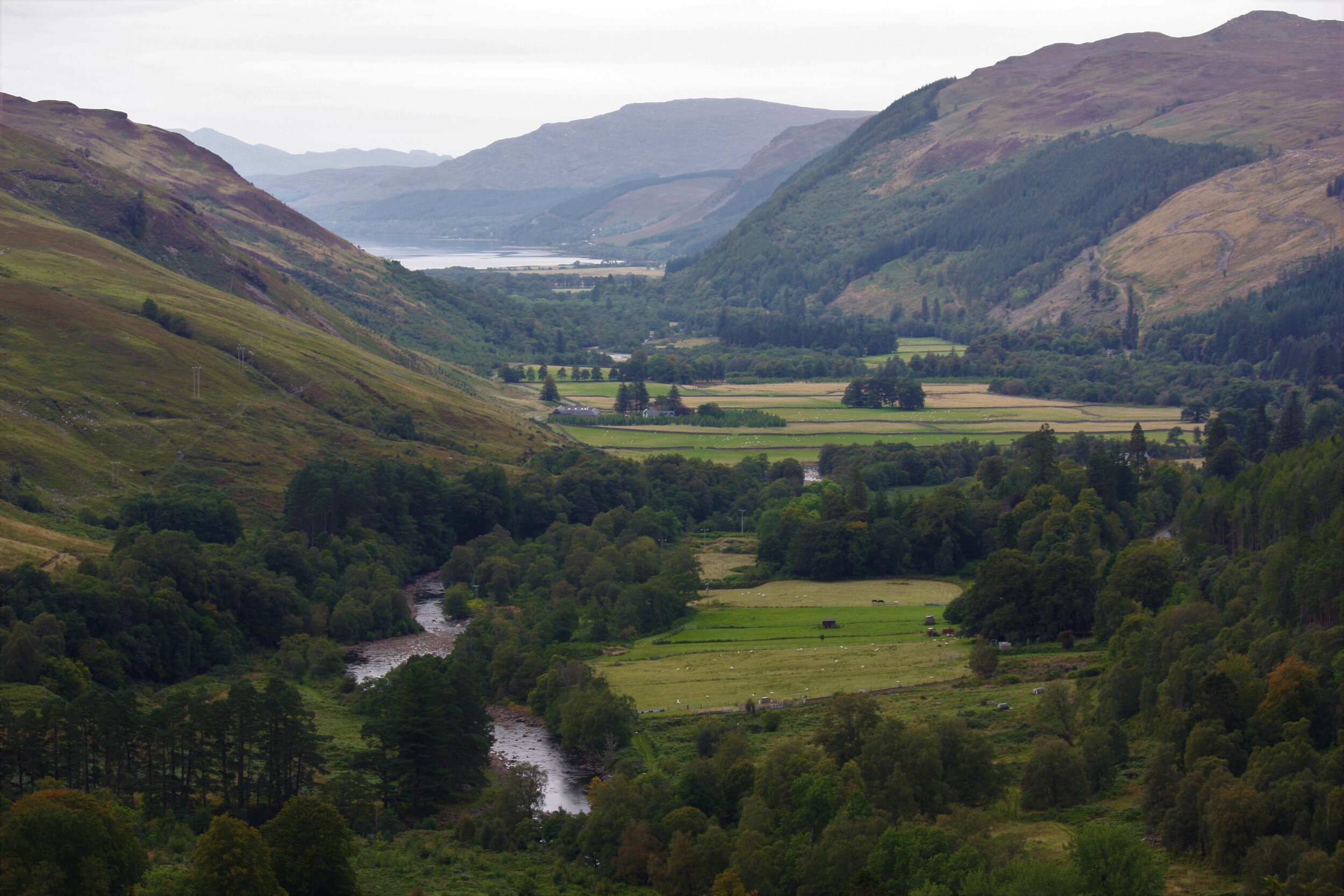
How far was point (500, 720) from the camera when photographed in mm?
83625

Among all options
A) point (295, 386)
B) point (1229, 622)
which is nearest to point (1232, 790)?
point (1229, 622)

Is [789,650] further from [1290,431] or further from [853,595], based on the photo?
[1290,431]

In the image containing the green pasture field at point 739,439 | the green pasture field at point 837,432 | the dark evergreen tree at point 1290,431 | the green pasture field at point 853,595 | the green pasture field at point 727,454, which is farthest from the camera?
the green pasture field at point 739,439

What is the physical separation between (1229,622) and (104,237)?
152 meters

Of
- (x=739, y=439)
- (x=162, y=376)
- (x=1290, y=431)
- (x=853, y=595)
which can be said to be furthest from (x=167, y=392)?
(x=1290, y=431)

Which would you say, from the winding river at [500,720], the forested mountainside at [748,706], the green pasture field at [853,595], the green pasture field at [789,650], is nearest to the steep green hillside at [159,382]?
the forested mountainside at [748,706]

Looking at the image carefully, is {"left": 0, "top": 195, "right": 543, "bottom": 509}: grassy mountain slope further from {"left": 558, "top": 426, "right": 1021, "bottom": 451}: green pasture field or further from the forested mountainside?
{"left": 558, "top": 426, "right": 1021, "bottom": 451}: green pasture field

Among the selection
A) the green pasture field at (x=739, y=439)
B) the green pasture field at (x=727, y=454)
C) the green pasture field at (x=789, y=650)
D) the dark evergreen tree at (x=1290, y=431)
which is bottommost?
the green pasture field at (x=789, y=650)

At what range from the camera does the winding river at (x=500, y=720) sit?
7212 centimetres

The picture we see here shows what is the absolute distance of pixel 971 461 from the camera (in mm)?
159125

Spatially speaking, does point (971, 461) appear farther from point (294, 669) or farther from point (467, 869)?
point (467, 869)

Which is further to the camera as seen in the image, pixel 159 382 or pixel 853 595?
pixel 159 382

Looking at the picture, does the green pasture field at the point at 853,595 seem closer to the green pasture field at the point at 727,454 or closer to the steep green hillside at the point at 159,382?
the steep green hillside at the point at 159,382

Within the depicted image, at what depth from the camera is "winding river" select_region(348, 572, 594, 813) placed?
237 ft
